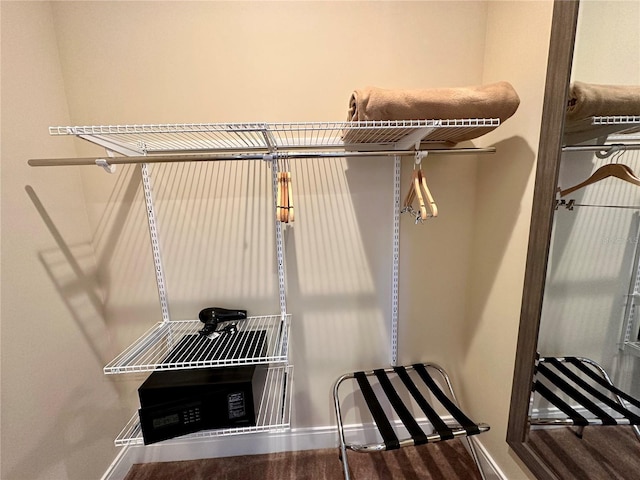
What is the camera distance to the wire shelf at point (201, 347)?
988 mm

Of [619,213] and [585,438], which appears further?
[585,438]

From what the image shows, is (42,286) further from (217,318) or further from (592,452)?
(592,452)

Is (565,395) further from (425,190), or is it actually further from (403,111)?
(403,111)

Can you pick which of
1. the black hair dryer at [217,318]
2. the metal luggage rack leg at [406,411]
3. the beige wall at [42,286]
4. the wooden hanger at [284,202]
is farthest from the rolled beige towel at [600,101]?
the beige wall at [42,286]

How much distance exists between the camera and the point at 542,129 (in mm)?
908

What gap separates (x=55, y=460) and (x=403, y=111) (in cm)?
185

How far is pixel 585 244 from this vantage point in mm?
870

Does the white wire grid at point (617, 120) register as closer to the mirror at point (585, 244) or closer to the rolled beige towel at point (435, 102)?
the mirror at point (585, 244)

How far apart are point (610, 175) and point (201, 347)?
1.57 metres

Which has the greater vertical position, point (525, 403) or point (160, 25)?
point (160, 25)

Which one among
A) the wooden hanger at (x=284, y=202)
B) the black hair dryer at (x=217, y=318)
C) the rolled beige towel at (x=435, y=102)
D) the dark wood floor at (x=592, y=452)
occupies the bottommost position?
the dark wood floor at (x=592, y=452)

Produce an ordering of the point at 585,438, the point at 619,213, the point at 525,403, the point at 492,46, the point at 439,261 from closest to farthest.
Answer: the point at 619,213, the point at 585,438, the point at 525,403, the point at 492,46, the point at 439,261

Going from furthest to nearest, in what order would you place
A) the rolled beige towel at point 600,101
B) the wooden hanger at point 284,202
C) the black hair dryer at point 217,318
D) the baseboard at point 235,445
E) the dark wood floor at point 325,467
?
1. the baseboard at point 235,445
2. the dark wood floor at point 325,467
3. the black hair dryer at point 217,318
4. the wooden hanger at point 284,202
5. the rolled beige towel at point 600,101

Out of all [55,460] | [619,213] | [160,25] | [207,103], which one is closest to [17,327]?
[55,460]
